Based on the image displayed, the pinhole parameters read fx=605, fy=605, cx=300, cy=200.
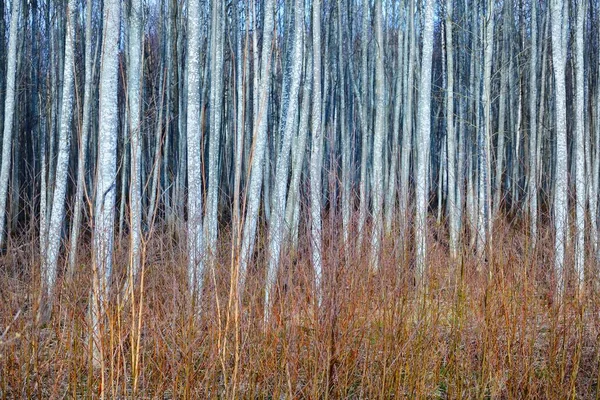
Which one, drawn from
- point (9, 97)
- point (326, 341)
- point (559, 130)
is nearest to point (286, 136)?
point (326, 341)

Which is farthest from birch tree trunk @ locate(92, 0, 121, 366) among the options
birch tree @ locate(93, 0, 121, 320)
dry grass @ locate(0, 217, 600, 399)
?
dry grass @ locate(0, 217, 600, 399)

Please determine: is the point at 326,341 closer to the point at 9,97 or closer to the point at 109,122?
the point at 109,122

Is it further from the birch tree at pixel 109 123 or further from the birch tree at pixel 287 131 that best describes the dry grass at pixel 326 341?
the birch tree at pixel 287 131

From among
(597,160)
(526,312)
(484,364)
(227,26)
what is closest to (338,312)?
(484,364)

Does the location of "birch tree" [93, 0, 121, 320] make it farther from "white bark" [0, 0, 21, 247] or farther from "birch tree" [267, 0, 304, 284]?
"white bark" [0, 0, 21, 247]

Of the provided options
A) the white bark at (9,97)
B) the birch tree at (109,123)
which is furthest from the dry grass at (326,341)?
the white bark at (9,97)

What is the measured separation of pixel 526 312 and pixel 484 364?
500 mm

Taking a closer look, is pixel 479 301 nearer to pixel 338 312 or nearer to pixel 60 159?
pixel 338 312

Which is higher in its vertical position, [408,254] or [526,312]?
[408,254]

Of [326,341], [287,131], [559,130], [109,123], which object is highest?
[559,130]

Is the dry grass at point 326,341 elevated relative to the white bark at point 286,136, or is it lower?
lower

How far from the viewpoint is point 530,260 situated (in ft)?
15.3

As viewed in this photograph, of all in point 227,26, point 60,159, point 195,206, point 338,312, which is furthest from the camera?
point 227,26

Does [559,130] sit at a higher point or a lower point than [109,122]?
higher
